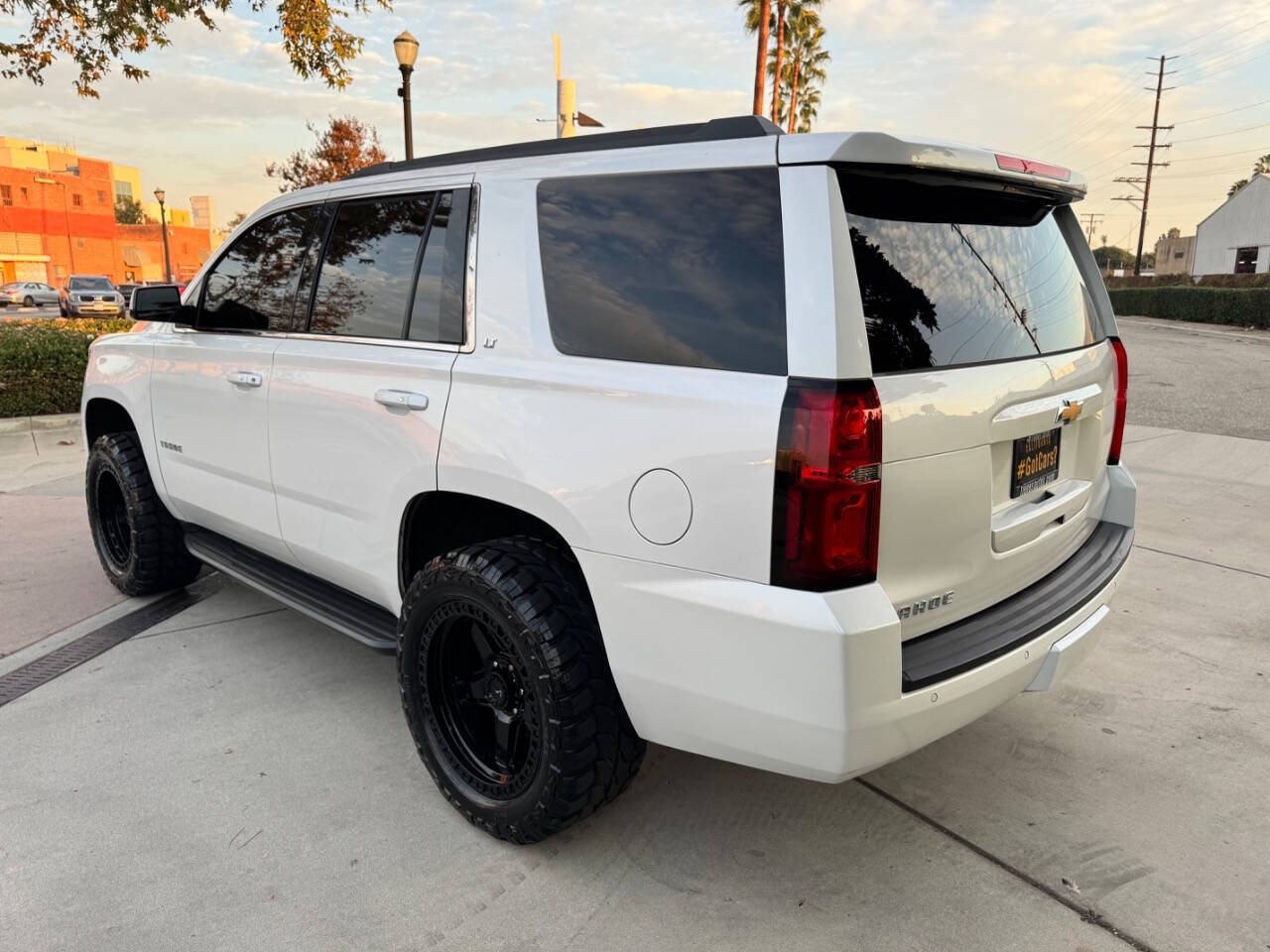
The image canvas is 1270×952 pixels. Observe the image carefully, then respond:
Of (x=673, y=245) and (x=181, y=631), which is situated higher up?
(x=673, y=245)

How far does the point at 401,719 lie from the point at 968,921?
203 cm

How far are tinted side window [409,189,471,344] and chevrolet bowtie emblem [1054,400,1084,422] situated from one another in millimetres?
1712

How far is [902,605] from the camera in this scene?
81.1 inches

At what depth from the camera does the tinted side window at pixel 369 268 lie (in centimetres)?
296

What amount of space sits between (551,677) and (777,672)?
0.64m

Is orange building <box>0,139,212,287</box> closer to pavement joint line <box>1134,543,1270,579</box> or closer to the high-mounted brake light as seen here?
Answer: pavement joint line <box>1134,543,1270,579</box>

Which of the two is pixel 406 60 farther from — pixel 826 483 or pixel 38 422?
pixel 826 483

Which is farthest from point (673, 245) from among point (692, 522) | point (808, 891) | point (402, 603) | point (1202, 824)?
point (1202, 824)

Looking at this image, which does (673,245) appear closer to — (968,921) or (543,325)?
(543,325)

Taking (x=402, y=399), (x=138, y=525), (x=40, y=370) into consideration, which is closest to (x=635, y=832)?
(x=402, y=399)

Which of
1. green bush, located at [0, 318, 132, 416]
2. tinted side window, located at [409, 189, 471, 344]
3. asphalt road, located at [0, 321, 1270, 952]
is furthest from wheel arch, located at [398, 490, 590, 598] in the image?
green bush, located at [0, 318, 132, 416]

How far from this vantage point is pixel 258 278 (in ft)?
12.1

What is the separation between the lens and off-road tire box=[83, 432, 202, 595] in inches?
169

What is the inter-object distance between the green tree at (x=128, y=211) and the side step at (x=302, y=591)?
376 ft
